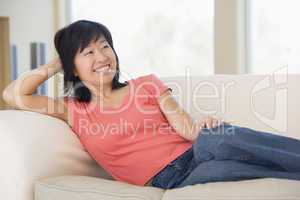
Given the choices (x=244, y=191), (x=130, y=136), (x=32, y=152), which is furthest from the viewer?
(x=130, y=136)

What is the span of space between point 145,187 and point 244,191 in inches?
12.2

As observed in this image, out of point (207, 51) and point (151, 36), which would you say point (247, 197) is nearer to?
point (207, 51)

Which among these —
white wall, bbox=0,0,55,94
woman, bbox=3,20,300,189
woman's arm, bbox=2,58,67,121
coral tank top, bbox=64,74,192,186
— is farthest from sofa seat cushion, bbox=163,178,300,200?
white wall, bbox=0,0,55,94

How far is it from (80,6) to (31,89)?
8.43 feet

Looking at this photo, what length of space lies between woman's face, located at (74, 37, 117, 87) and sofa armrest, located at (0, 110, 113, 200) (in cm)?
20

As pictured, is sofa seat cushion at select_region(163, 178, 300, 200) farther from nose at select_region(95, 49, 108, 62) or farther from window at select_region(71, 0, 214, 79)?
window at select_region(71, 0, 214, 79)

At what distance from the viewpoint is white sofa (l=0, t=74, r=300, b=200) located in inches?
43.9

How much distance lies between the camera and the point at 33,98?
1.59m

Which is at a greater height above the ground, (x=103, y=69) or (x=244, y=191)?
(x=103, y=69)

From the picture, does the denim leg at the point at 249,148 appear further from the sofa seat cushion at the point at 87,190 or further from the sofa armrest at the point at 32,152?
the sofa armrest at the point at 32,152

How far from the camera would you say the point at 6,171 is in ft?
4.49

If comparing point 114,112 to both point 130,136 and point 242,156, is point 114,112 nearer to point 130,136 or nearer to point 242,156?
point 130,136

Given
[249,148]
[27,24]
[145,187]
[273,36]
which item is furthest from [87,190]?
[27,24]

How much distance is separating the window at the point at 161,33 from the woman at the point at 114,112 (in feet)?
4.69
